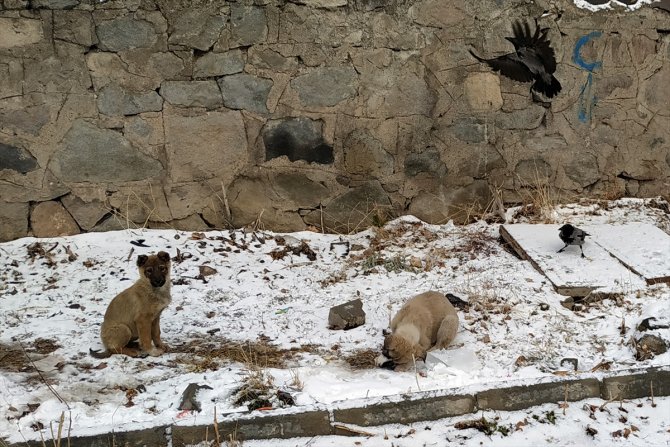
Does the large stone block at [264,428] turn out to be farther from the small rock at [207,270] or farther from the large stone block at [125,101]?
the large stone block at [125,101]

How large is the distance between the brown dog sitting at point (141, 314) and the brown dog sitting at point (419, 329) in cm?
166

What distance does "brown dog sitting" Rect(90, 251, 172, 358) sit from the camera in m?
→ 5.04

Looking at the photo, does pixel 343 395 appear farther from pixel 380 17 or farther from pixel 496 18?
pixel 496 18

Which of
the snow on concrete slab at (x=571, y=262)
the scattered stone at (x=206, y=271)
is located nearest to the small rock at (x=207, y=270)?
the scattered stone at (x=206, y=271)

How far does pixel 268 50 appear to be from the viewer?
6.85m

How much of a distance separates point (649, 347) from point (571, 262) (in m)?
1.52

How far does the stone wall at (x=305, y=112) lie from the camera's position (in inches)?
261

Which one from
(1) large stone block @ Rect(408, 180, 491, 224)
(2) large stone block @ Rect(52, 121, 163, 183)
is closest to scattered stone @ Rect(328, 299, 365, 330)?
(1) large stone block @ Rect(408, 180, 491, 224)

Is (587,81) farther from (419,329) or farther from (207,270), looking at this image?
(207,270)

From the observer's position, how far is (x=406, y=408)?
13.6 feet

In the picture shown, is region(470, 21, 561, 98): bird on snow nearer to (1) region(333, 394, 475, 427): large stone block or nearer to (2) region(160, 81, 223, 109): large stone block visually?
(2) region(160, 81, 223, 109): large stone block

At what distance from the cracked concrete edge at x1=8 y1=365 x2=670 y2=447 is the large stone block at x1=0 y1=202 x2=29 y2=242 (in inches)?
140

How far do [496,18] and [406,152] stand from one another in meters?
1.63

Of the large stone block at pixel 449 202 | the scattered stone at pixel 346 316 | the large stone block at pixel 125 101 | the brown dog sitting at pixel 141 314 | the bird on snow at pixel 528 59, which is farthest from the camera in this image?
the large stone block at pixel 449 202
